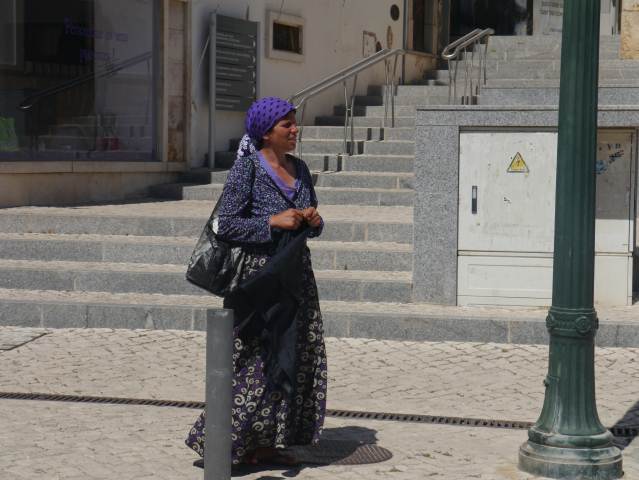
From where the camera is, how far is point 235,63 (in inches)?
619

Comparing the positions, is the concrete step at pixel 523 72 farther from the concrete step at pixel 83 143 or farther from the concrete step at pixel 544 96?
the concrete step at pixel 83 143

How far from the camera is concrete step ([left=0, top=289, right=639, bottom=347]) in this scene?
9.06m

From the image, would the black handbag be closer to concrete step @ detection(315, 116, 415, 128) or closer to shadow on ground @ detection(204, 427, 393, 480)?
shadow on ground @ detection(204, 427, 393, 480)

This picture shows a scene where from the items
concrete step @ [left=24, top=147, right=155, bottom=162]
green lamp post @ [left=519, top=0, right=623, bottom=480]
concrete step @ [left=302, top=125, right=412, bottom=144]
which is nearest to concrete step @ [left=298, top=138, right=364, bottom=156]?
concrete step @ [left=302, top=125, right=412, bottom=144]

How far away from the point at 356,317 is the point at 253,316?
3.44m

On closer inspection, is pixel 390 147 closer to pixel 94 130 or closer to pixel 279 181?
pixel 94 130

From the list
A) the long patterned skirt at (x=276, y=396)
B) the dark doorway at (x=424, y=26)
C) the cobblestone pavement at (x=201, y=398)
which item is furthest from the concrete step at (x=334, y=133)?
the long patterned skirt at (x=276, y=396)

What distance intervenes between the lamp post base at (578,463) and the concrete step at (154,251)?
475cm

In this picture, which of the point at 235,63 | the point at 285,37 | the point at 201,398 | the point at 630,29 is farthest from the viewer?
the point at 285,37

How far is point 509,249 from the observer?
962 centimetres

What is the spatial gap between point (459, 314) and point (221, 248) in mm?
3826

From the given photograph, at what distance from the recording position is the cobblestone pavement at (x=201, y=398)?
5973mm

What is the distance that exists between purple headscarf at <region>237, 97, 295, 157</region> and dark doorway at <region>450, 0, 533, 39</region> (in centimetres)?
1673

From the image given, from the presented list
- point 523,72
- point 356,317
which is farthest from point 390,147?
point 356,317
